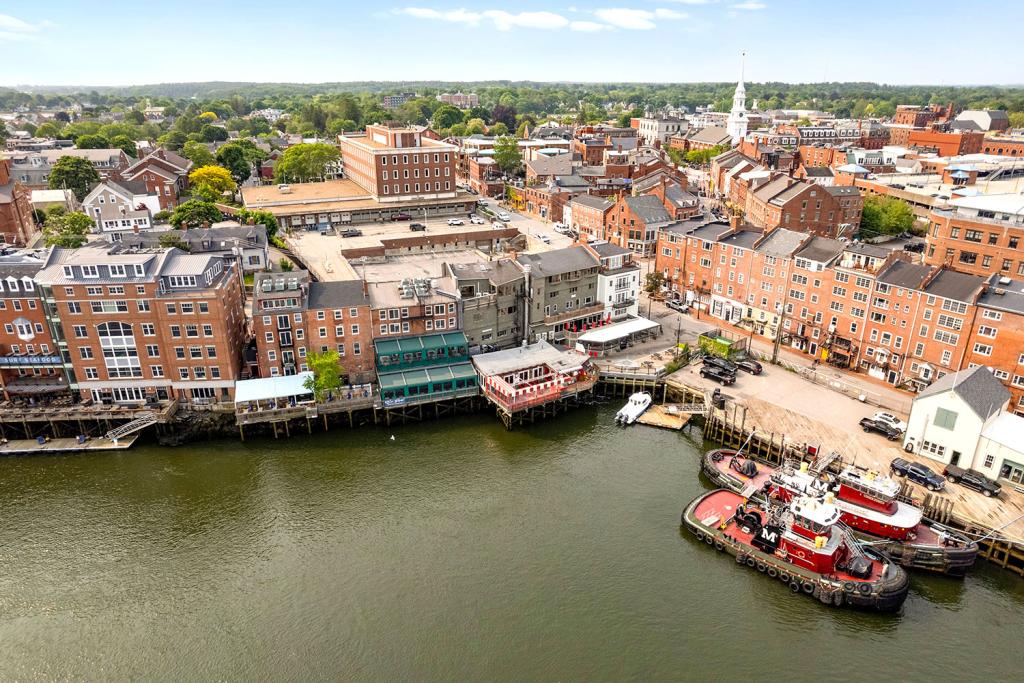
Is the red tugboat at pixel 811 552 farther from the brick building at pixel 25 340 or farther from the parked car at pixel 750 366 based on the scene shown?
the brick building at pixel 25 340

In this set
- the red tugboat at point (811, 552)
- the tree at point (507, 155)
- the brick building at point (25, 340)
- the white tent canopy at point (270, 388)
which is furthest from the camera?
the tree at point (507, 155)

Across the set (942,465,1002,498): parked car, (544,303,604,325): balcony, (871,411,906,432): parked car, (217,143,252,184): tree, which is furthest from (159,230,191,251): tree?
(217,143,252,184): tree

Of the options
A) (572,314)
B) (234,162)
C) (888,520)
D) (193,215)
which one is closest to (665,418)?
(572,314)

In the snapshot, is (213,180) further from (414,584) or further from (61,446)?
(414,584)

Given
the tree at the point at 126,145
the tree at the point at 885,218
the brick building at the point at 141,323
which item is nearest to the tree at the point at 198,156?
the tree at the point at 126,145

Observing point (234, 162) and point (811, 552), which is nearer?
point (811, 552)

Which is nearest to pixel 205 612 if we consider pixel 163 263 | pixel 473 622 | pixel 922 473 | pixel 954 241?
pixel 473 622
